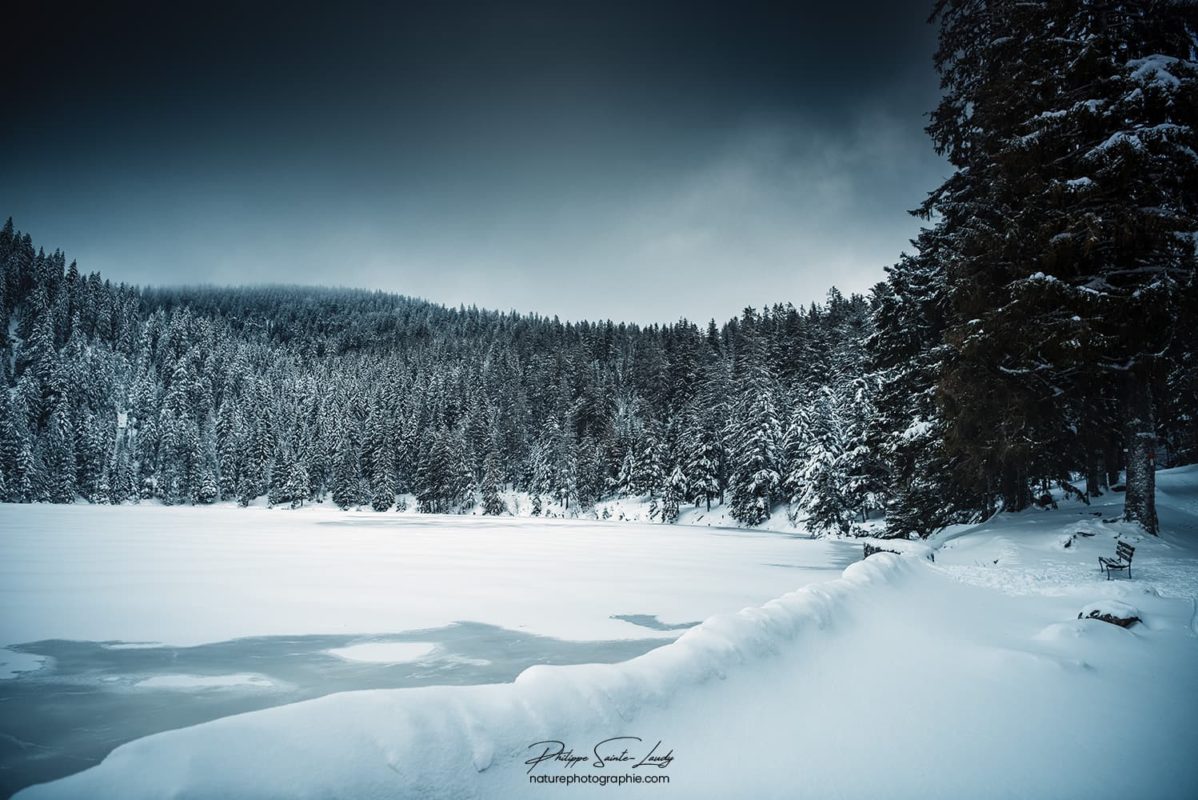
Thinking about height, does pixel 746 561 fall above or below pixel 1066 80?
below

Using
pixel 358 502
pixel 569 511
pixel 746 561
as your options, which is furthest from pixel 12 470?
pixel 746 561

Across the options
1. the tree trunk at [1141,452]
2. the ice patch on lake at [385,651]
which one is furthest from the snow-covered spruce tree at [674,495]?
the ice patch on lake at [385,651]

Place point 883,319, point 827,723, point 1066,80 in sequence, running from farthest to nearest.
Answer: point 883,319 < point 1066,80 < point 827,723

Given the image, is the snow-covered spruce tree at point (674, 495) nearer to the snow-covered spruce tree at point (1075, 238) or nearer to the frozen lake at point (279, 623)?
the frozen lake at point (279, 623)

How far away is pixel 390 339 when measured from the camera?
195875 mm

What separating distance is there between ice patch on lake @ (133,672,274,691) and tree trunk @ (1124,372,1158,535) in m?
18.1

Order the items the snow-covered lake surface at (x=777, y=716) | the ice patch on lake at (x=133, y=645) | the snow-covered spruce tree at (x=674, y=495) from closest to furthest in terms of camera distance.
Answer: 1. the snow-covered lake surface at (x=777, y=716)
2. the ice patch on lake at (x=133, y=645)
3. the snow-covered spruce tree at (x=674, y=495)

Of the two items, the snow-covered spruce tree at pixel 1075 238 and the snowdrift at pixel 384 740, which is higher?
the snow-covered spruce tree at pixel 1075 238

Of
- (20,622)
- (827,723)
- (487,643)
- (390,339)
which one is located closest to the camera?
(827,723)

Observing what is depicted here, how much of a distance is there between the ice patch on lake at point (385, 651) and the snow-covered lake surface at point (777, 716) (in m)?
0.17

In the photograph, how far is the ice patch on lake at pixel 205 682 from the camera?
Result: 248 inches

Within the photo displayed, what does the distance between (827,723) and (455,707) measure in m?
3.19

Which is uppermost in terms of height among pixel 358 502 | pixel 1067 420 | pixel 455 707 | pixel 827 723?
pixel 1067 420

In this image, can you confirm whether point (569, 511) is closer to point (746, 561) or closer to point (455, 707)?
point (746, 561)
